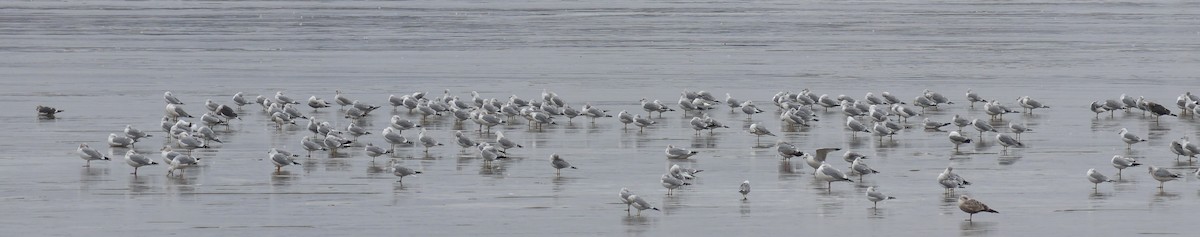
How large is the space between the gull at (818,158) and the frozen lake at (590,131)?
25 cm

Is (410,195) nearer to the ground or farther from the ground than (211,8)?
nearer to the ground

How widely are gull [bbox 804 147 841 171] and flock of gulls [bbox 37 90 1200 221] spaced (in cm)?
2

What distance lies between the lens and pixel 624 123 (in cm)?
3050

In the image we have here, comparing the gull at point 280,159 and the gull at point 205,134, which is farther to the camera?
the gull at point 205,134

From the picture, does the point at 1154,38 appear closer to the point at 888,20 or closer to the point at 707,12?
the point at 888,20

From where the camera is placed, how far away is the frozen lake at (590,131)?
1980 cm

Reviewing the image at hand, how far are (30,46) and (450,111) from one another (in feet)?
101

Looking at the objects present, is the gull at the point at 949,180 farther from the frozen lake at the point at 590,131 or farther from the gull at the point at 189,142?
the gull at the point at 189,142

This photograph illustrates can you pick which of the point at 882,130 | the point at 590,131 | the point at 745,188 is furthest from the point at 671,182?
the point at 590,131

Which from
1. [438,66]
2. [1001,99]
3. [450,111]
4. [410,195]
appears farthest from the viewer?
[438,66]

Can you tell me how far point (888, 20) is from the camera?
85.9 m

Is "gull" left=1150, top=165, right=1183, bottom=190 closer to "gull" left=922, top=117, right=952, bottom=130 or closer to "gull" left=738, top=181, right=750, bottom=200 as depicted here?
"gull" left=738, top=181, right=750, bottom=200

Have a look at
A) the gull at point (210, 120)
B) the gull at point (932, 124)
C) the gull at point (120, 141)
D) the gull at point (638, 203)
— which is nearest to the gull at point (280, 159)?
the gull at point (120, 141)

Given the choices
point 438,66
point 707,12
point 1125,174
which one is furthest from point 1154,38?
point 1125,174
